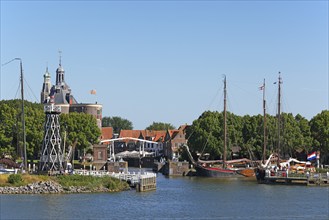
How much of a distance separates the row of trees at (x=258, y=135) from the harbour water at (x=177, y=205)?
37678 mm

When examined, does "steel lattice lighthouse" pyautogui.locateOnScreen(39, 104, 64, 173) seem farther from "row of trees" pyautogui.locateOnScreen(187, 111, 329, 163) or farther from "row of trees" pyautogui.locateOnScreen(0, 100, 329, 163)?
"row of trees" pyautogui.locateOnScreen(187, 111, 329, 163)

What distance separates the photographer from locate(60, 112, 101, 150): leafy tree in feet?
386

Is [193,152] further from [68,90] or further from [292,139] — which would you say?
[68,90]

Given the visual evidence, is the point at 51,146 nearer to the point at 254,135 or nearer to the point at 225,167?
the point at 225,167

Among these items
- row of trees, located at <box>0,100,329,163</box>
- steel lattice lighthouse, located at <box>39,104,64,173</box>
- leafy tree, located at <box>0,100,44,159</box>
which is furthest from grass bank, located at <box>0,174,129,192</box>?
row of trees, located at <box>0,100,329,163</box>

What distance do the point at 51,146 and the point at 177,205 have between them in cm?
2071

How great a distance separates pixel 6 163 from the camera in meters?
90.8

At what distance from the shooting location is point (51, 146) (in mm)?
81375

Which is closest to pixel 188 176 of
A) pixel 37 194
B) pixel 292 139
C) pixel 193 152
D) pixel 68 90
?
pixel 193 152

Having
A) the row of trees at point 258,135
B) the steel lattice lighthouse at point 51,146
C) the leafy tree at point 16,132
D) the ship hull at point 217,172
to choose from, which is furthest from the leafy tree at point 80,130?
the steel lattice lighthouse at point 51,146

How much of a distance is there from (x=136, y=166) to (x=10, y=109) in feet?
171

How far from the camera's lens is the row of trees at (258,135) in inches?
4806

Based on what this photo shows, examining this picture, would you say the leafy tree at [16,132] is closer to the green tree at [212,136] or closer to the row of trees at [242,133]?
the row of trees at [242,133]

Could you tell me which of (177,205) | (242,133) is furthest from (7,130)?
(177,205)
